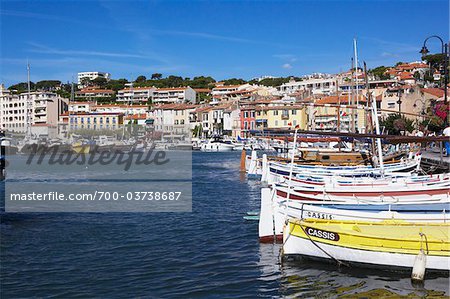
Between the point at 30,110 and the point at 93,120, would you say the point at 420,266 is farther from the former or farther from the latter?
the point at 30,110

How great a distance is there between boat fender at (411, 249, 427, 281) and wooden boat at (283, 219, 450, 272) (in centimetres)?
17

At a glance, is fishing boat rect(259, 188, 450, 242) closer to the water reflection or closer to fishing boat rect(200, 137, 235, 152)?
the water reflection

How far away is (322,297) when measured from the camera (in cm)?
1166

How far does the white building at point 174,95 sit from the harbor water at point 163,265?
413ft

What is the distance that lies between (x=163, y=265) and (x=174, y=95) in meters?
137

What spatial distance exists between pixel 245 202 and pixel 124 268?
1264 cm

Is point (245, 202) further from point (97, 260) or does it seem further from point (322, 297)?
point (322, 297)

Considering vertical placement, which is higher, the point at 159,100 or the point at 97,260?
the point at 159,100

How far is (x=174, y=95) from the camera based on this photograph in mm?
149500

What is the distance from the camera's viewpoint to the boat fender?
1199cm

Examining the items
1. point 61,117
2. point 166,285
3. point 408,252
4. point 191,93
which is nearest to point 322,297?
point 408,252

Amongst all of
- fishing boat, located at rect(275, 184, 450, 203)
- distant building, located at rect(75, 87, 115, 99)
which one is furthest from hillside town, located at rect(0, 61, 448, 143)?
fishing boat, located at rect(275, 184, 450, 203)

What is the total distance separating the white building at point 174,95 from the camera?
146825mm

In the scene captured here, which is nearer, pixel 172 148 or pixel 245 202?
pixel 245 202
